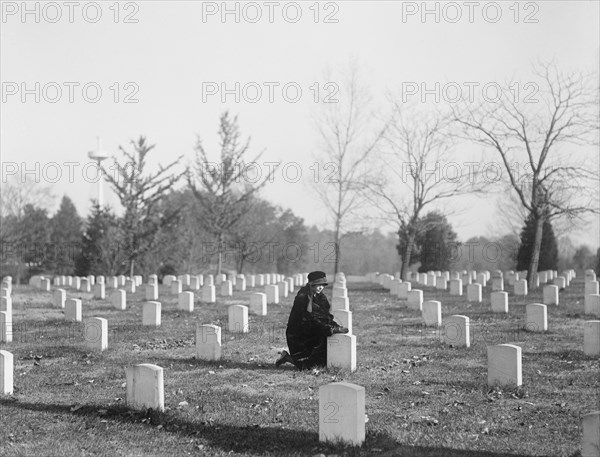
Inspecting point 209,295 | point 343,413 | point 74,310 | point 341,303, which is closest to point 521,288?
point 341,303

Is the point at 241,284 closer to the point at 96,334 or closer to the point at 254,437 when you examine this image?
the point at 96,334

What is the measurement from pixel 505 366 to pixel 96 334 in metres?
7.65

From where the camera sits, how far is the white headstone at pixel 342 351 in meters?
10.5

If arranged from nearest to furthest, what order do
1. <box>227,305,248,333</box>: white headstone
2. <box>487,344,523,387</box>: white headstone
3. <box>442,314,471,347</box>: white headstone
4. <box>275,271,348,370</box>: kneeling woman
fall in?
1. <box>487,344,523,387</box>: white headstone
2. <box>275,271,348,370</box>: kneeling woman
3. <box>442,314,471,347</box>: white headstone
4. <box>227,305,248,333</box>: white headstone

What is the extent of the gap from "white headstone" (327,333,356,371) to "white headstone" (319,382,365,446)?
3.75 m

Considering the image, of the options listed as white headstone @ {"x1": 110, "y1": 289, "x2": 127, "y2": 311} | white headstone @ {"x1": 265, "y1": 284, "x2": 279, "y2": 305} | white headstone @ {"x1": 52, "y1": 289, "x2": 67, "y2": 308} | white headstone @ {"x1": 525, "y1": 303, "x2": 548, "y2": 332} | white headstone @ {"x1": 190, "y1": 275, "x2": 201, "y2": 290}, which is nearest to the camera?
white headstone @ {"x1": 525, "y1": 303, "x2": 548, "y2": 332}

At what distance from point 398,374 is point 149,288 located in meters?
14.2

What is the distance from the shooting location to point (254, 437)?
707cm

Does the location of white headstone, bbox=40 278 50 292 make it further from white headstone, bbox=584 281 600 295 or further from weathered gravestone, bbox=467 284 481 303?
white headstone, bbox=584 281 600 295

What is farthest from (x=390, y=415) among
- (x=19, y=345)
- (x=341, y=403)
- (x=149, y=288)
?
(x=149, y=288)

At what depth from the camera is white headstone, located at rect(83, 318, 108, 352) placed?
1269 cm

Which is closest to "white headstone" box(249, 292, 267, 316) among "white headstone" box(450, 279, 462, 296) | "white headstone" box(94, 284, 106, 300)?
"white headstone" box(94, 284, 106, 300)

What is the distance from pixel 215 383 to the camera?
32.2 ft

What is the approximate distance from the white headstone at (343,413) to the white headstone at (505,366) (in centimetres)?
347
